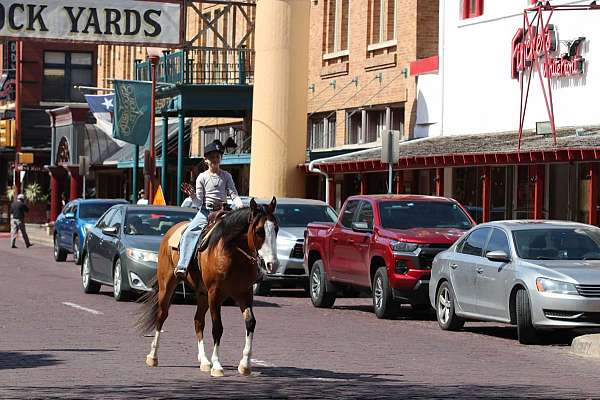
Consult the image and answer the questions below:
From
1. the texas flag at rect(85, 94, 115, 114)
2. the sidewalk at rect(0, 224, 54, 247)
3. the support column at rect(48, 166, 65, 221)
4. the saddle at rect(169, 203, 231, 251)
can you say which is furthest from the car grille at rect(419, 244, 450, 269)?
the support column at rect(48, 166, 65, 221)

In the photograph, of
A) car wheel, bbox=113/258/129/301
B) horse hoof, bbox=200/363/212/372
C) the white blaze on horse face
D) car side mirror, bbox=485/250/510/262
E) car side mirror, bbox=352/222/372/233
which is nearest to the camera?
the white blaze on horse face

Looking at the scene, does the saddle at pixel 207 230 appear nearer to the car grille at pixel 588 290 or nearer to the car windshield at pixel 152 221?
the car grille at pixel 588 290

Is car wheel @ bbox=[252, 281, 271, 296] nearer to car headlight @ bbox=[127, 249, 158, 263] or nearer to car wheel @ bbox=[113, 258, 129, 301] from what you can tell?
car wheel @ bbox=[113, 258, 129, 301]

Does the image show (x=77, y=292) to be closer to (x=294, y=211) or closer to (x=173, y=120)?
(x=294, y=211)

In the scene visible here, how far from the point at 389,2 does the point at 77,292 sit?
1654cm

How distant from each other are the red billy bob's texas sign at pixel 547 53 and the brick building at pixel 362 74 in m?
4.75

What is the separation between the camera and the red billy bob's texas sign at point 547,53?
1225 inches

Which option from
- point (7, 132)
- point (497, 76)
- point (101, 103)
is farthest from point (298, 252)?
point (7, 132)

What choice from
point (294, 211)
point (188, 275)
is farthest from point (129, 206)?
point (188, 275)

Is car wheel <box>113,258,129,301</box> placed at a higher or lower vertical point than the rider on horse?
lower

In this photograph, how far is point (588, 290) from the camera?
1780 centimetres

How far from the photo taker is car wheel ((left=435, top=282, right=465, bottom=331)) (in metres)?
20.1

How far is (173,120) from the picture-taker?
59.3 m

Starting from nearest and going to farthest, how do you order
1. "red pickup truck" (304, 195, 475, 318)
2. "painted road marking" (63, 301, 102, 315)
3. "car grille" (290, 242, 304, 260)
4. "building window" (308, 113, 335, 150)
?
"painted road marking" (63, 301, 102, 315), "red pickup truck" (304, 195, 475, 318), "car grille" (290, 242, 304, 260), "building window" (308, 113, 335, 150)
